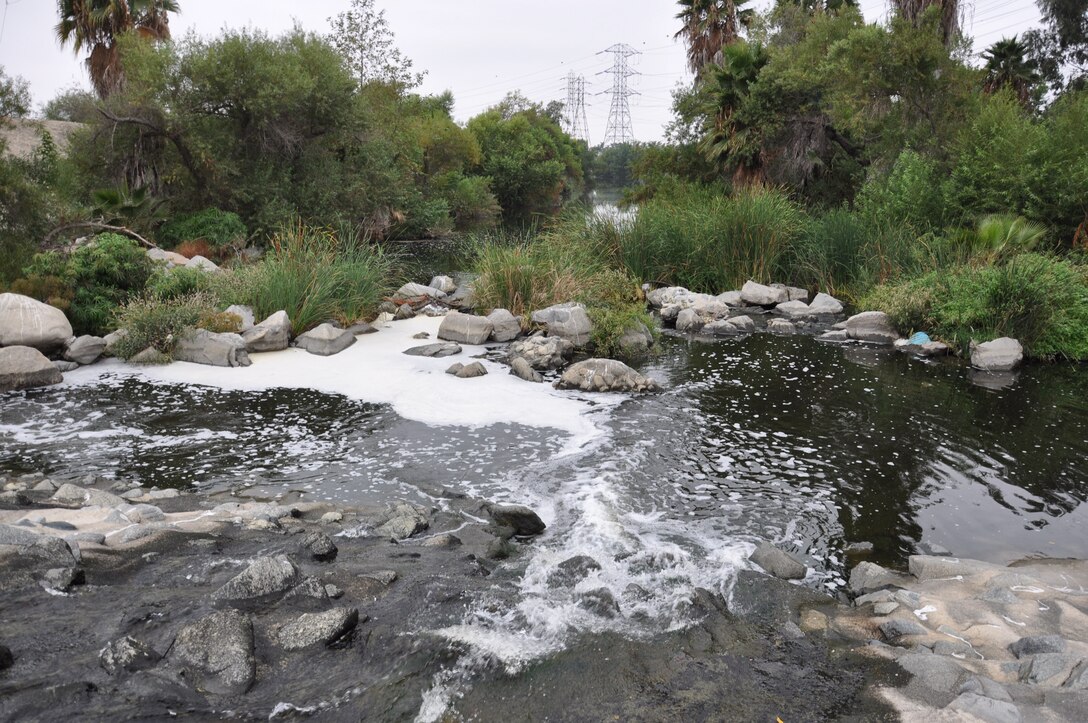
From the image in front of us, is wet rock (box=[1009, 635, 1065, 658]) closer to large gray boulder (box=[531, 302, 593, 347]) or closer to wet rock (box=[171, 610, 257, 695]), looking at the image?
wet rock (box=[171, 610, 257, 695])

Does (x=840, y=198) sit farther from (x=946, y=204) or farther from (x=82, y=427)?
(x=82, y=427)

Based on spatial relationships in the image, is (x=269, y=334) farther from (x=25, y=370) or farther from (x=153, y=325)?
(x=25, y=370)

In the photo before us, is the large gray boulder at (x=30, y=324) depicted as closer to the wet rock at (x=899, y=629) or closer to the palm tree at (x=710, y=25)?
the wet rock at (x=899, y=629)

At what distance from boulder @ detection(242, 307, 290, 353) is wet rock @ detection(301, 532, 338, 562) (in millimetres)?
6664

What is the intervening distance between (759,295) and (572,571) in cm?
1150

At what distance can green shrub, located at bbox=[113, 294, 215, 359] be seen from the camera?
10055 millimetres

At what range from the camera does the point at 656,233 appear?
631 inches

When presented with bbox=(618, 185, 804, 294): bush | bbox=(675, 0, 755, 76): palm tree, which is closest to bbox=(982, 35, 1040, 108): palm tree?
bbox=(675, 0, 755, 76): palm tree

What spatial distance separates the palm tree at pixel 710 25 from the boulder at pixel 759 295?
17.3 metres

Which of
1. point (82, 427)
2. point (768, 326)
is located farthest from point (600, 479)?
point (768, 326)

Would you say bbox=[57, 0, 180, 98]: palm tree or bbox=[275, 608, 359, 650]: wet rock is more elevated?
bbox=[57, 0, 180, 98]: palm tree

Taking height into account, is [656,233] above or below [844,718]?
above

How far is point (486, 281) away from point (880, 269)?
7.68 metres

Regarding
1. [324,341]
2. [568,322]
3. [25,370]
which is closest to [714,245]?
[568,322]
